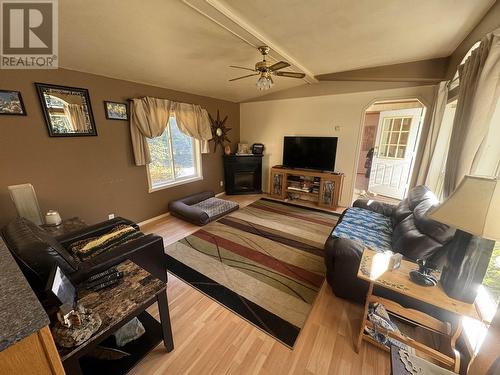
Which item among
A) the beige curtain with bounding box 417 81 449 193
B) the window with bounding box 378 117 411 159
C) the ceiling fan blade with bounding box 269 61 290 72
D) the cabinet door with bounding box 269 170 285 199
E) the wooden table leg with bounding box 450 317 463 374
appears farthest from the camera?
the cabinet door with bounding box 269 170 285 199

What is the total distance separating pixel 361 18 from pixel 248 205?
3.30m

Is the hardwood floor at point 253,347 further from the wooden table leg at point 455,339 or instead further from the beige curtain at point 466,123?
the beige curtain at point 466,123

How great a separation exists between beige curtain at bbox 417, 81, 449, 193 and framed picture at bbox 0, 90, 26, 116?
5.06 m

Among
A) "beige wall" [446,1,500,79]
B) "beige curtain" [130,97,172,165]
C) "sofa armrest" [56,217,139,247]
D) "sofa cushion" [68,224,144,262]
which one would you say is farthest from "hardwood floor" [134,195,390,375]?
"beige wall" [446,1,500,79]

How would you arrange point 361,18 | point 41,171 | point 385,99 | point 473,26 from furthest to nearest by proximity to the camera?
point 385,99 → point 41,171 → point 473,26 → point 361,18

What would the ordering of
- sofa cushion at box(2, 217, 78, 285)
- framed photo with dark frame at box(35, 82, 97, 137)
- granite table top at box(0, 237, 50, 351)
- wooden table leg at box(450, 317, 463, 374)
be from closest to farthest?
1. granite table top at box(0, 237, 50, 351)
2. sofa cushion at box(2, 217, 78, 285)
3. wooden table leg at box(450, 317, 463, 374)
4. framed photo with dark frame at box(35, 82, 97, 137)

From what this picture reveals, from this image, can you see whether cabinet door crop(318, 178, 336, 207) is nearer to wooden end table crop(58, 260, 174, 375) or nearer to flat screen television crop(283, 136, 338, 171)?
flat screen television crop(283, 136, 338, 171)

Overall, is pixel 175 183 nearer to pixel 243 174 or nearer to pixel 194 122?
pixel 194 122

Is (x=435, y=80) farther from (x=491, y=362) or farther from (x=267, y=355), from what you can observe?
(x=267, y=355)

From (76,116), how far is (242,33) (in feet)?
7.52

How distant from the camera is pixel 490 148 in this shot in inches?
62.8

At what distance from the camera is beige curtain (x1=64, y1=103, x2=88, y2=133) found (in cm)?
245

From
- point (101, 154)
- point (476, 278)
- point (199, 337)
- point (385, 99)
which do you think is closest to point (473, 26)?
point (385, 99)

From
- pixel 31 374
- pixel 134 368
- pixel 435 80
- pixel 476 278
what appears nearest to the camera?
pixel 31 374
